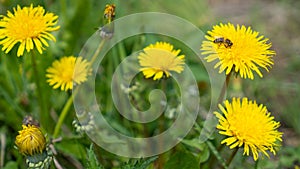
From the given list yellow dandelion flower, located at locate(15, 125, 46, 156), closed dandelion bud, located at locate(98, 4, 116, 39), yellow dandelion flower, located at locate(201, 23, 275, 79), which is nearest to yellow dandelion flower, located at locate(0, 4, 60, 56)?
closed dandelion bud, located at locate(98, 4, 116, 39)

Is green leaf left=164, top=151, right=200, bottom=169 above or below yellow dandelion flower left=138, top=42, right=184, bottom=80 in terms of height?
below

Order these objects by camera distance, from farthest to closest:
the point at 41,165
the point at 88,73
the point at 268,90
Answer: the point at 268,90, the point at 88,73, the point at 41,165

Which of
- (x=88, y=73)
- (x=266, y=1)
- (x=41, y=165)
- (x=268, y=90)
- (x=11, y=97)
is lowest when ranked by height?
(x=41, y=165)

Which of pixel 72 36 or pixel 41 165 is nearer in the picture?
pixel 41 165

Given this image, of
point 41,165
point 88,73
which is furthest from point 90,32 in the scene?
point 41,165

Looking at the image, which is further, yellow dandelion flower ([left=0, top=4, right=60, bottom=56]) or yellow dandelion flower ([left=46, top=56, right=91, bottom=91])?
yellow dandelion flower ([left=46, top=56, right=91, bottom=91])

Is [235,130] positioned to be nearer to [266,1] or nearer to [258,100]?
[258,100]

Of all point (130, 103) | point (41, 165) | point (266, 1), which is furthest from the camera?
point (266, 1)

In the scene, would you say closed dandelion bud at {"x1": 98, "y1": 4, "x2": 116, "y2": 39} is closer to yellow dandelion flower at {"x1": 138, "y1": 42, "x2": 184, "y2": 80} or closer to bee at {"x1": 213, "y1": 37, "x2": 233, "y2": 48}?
yellow dandelion flower at {"x1": 138, "y1": 42, "x2": 184, "y2": 80}
